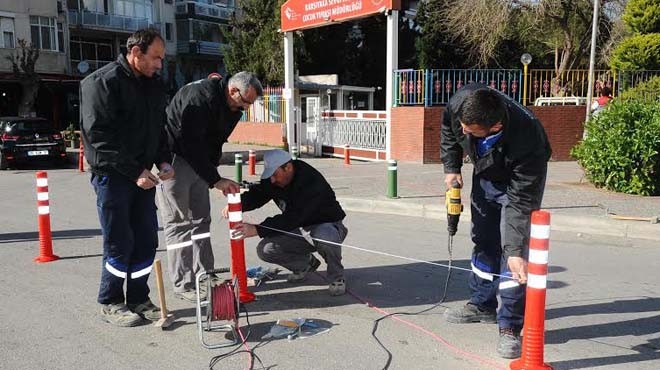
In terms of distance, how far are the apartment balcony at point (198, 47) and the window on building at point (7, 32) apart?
13.3 m

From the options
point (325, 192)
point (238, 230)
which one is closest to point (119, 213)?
point (238, 230)

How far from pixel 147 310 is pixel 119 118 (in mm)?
1477

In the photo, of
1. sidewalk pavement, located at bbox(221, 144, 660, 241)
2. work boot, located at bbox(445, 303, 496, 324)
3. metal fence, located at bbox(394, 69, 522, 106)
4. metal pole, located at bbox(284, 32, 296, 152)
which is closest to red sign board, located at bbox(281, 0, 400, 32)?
metal pole, located at bbox(284, 32, 296, 152)

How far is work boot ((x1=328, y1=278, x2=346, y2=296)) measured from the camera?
5.02 metres

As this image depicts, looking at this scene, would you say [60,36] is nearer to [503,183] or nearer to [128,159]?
[128,159]

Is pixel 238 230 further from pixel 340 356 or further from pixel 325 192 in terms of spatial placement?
pixel 340 356

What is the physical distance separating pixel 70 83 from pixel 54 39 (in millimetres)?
2749

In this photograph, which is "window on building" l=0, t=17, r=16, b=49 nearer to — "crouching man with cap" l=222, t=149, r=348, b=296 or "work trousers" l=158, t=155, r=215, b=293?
"work trousers" l=158, t=155, r=215, b=293

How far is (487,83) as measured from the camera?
16141mm

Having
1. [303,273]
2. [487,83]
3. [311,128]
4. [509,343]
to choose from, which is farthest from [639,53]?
[509,343]

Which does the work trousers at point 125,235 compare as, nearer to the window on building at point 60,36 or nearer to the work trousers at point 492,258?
the work trousers at point 492,258

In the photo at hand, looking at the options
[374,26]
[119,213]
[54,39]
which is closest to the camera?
[119,213]

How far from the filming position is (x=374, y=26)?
30547 millimetres

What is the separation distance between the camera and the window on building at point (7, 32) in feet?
109
